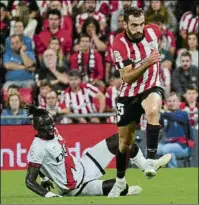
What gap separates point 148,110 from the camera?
32.3ft

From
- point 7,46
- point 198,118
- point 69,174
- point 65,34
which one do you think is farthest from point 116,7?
point 69,174

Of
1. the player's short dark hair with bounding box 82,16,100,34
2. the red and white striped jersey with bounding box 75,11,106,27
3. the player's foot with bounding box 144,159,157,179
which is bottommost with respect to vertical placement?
the player's foot with bounding box 144,159,157,179

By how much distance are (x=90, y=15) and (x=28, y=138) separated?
3.33 meters

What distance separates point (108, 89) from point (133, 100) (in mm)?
6000

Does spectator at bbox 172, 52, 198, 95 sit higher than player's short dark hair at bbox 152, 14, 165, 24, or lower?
lower

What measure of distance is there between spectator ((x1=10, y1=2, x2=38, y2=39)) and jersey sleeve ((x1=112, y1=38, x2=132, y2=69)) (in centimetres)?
742

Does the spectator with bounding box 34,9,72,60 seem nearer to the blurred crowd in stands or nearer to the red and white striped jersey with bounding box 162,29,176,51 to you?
the blurred crowd in stands

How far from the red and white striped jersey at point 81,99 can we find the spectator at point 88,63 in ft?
2.27

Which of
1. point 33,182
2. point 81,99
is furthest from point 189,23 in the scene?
point 33,182

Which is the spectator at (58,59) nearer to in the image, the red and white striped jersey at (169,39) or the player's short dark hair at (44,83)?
the player's short dark hair at (44,83)

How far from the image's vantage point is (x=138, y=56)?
10.2 meters

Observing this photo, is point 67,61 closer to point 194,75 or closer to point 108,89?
point 108,89

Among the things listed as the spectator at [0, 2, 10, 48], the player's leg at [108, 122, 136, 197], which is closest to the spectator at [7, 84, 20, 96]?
the spectator at [0, 2, 10, 48]

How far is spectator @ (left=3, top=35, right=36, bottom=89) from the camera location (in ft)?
55.1
